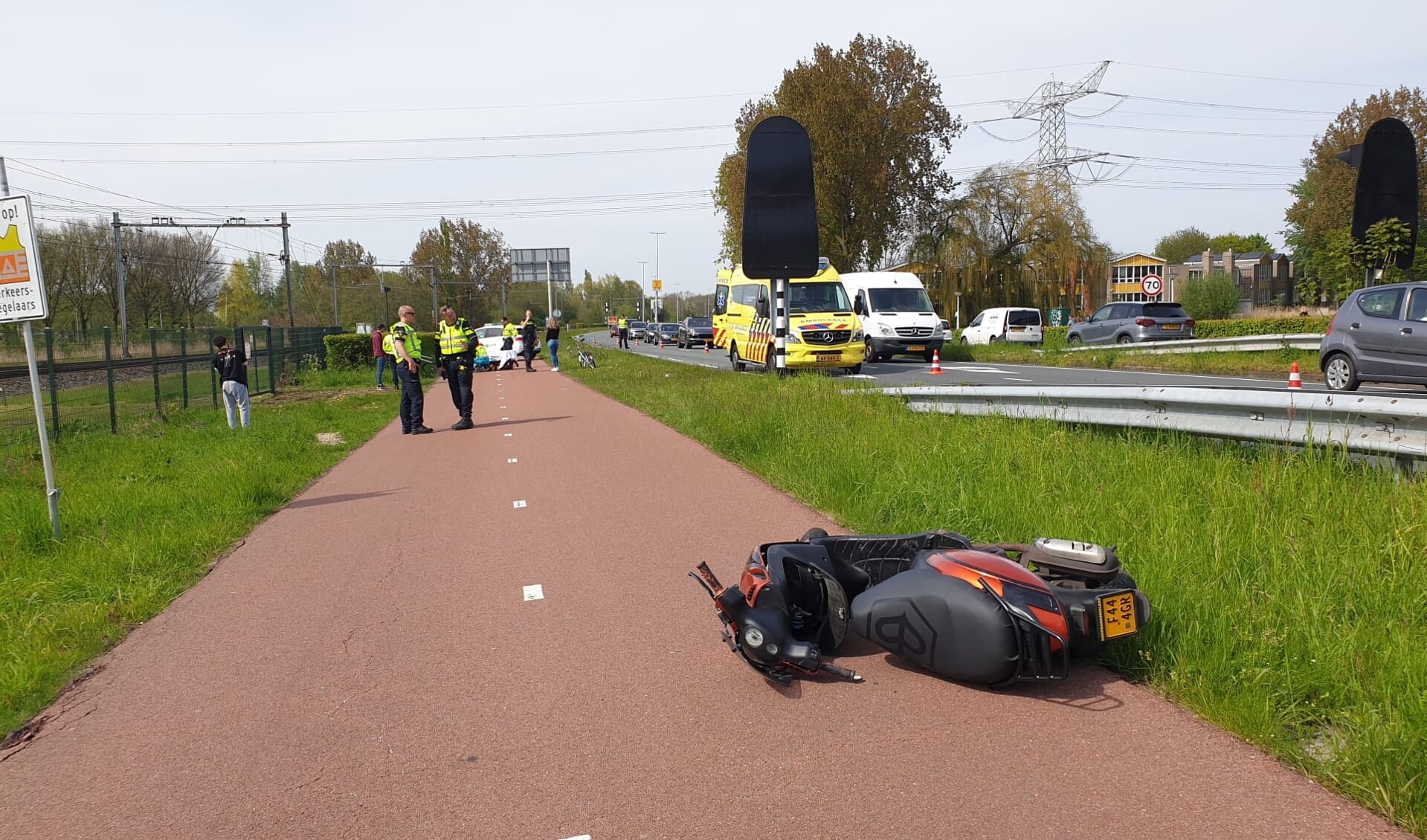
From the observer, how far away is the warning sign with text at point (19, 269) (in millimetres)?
7434

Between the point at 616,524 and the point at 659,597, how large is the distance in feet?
6.80

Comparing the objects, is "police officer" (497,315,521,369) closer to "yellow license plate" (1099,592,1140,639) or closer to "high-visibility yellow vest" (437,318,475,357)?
"high-visibility yellow vest" (437,318,475,357)

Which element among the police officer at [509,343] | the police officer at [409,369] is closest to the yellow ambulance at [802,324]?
the police officer at [409,369]

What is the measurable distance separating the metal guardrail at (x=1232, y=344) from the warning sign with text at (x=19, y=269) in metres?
22.5

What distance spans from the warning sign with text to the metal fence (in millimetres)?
7490

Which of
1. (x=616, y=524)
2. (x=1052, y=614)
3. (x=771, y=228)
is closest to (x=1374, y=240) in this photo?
(x=771, y=228)

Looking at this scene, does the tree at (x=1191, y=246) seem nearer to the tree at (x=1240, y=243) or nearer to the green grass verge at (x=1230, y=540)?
the tree at (x=1240, y=243)

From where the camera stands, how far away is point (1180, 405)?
8.23 m

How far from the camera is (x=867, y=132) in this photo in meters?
40.3

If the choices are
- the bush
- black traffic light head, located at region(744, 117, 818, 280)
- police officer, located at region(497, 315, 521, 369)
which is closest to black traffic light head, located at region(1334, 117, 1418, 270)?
black traffic light head, located at region(744, 117, 818, 280)

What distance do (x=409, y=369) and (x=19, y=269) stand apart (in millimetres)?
7562

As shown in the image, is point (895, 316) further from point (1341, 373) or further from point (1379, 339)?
point (1379, 339)

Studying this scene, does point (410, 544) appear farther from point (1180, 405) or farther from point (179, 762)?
point (1180, 405)

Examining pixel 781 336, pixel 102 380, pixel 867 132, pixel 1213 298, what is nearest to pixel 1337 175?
pixel 1213 298
